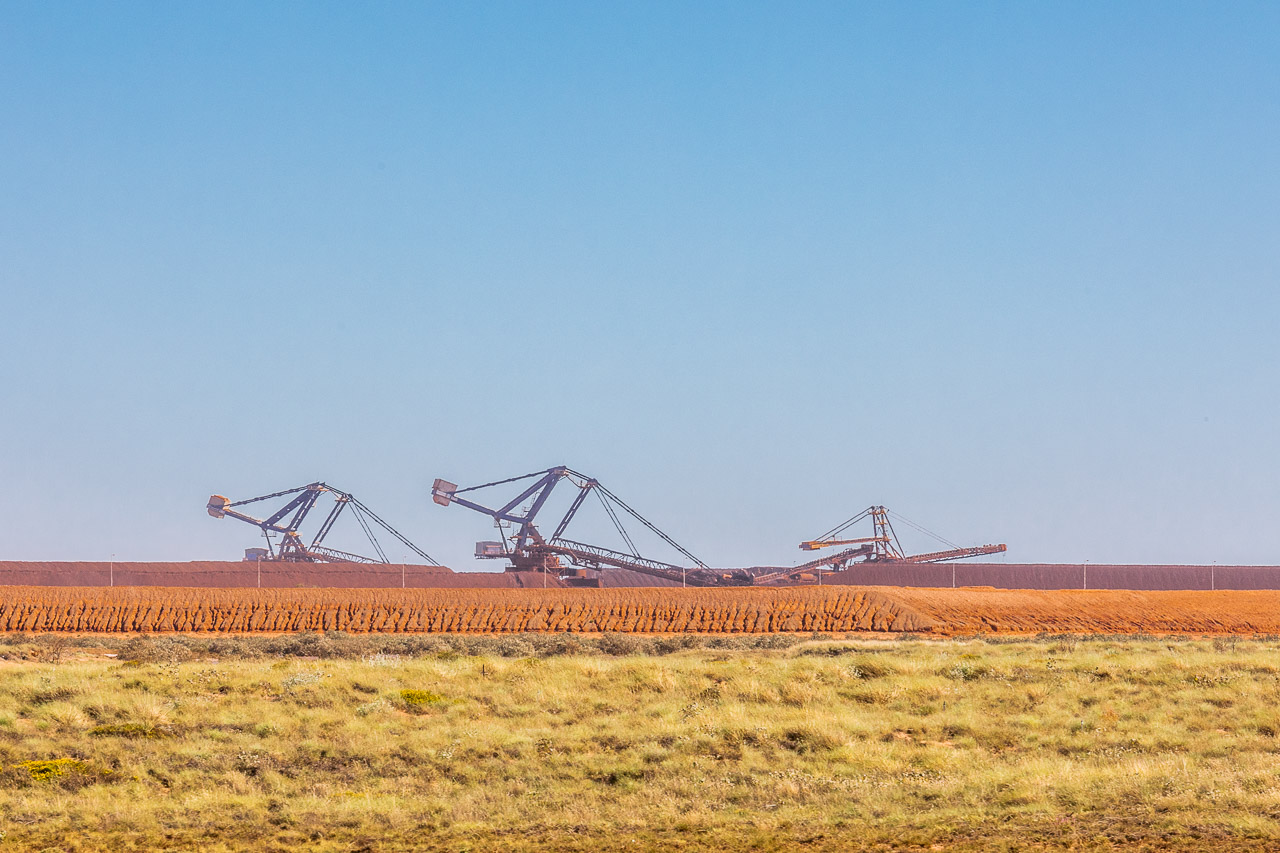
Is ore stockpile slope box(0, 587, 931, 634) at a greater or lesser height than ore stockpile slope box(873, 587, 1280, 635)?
lesser

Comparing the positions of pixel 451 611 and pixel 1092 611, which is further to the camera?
pixel 1092 611

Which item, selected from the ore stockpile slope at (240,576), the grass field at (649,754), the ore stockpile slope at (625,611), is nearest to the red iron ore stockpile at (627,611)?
the ore stockpile slope at (625,611)

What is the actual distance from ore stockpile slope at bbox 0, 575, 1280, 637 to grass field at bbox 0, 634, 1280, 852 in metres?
22.8

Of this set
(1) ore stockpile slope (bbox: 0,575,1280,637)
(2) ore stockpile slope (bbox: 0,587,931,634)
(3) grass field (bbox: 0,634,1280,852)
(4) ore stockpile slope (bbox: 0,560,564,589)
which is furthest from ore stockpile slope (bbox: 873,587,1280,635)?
(4) ore stockpile slope (bbox: 0,560,564,589)

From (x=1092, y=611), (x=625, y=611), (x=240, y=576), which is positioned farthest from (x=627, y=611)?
(x=240, y=576)

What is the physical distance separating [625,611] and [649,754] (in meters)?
35.0

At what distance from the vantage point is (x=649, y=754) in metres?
19.3

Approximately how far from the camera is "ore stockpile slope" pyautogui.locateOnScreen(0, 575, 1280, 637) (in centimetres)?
5134

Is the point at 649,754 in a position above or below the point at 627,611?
below

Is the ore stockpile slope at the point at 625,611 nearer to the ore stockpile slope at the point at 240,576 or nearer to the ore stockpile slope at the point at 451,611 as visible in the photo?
the ore stockpile slope at the point at 451,611

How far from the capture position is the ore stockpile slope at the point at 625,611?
5134cm

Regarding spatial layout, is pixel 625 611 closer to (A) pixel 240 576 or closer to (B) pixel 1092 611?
(B) pixel 1092 611

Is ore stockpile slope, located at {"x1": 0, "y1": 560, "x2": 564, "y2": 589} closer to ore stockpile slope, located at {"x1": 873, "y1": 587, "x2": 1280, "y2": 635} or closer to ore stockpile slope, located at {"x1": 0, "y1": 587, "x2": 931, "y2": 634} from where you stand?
ore stockpile slope, located at {"x1": 0, "y1": 587, "x2": 931, "y2": 634}

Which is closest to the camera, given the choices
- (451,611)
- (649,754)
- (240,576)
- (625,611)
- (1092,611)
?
(649,754)
